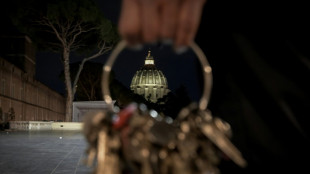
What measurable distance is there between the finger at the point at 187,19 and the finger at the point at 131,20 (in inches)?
4.0

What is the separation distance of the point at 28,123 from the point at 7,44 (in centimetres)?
2383

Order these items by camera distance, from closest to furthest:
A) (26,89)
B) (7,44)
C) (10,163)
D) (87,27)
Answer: (10,163)
(87,27)
(26,89)
(7,44)

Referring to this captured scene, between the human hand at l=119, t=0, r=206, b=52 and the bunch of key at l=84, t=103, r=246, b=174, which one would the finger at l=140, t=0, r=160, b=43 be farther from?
the bunch of key at l=84, t=103, r=246, b=174

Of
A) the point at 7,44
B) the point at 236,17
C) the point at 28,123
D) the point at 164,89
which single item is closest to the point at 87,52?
the point at 28,123

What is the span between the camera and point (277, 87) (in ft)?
4.07

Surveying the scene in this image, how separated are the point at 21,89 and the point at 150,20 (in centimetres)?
4195

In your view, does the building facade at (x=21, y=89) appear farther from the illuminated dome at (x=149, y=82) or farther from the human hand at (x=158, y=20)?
the illuminated dome at (x=149, y=82)

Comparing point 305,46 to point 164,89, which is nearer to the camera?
point 305,46

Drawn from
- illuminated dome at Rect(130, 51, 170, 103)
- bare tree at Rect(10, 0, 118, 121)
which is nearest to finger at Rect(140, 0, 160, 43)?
bare tree at Rect(10, 0, 118, 121)

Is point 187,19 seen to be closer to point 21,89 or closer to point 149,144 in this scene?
→ point 149,144

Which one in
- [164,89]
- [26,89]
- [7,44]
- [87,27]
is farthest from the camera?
[164,89]

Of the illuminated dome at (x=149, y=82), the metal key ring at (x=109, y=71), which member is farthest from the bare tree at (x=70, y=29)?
the illuminated dome at (x=149, y=82)

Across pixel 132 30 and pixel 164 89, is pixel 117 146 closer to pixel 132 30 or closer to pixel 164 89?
pixel 132 30

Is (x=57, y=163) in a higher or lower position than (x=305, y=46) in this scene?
lower
